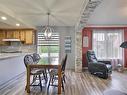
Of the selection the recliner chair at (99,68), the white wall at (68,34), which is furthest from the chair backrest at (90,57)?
the white wall at (68,34)

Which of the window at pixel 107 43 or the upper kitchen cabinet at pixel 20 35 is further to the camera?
the window at pixel 107 43

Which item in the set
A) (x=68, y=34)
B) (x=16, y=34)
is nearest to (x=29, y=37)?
(x=16, y=34)

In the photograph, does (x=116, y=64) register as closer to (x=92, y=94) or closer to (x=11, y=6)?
(x=92, y=94)

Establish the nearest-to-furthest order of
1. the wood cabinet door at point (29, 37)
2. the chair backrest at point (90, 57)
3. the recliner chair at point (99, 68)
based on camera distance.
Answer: the recliner chair at point (99, 68), the chair backrest at point (90, 57), the wood cabinet door at point (29, 37)

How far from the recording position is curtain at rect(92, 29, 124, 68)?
9.41m

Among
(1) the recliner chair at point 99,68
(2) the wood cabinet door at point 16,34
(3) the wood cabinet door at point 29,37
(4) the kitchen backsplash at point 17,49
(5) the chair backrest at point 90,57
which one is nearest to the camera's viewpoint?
(1) the recliner chair at point 99,68

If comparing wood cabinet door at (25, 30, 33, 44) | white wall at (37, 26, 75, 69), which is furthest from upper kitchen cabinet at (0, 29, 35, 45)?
white wall at (37, 26, 75, 69)

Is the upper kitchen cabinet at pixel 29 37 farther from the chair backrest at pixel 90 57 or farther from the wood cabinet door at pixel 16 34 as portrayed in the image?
the chair backrest at pixel 90 57

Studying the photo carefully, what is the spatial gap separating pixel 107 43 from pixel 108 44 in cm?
8

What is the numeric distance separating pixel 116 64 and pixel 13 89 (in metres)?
6.22

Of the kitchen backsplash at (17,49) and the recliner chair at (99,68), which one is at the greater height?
the kitchen backsplash at (17,49)

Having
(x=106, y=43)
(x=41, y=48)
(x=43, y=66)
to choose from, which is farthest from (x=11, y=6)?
(x=106, y=43)

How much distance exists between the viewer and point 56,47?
30.5ft

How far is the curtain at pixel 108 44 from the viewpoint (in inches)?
371
